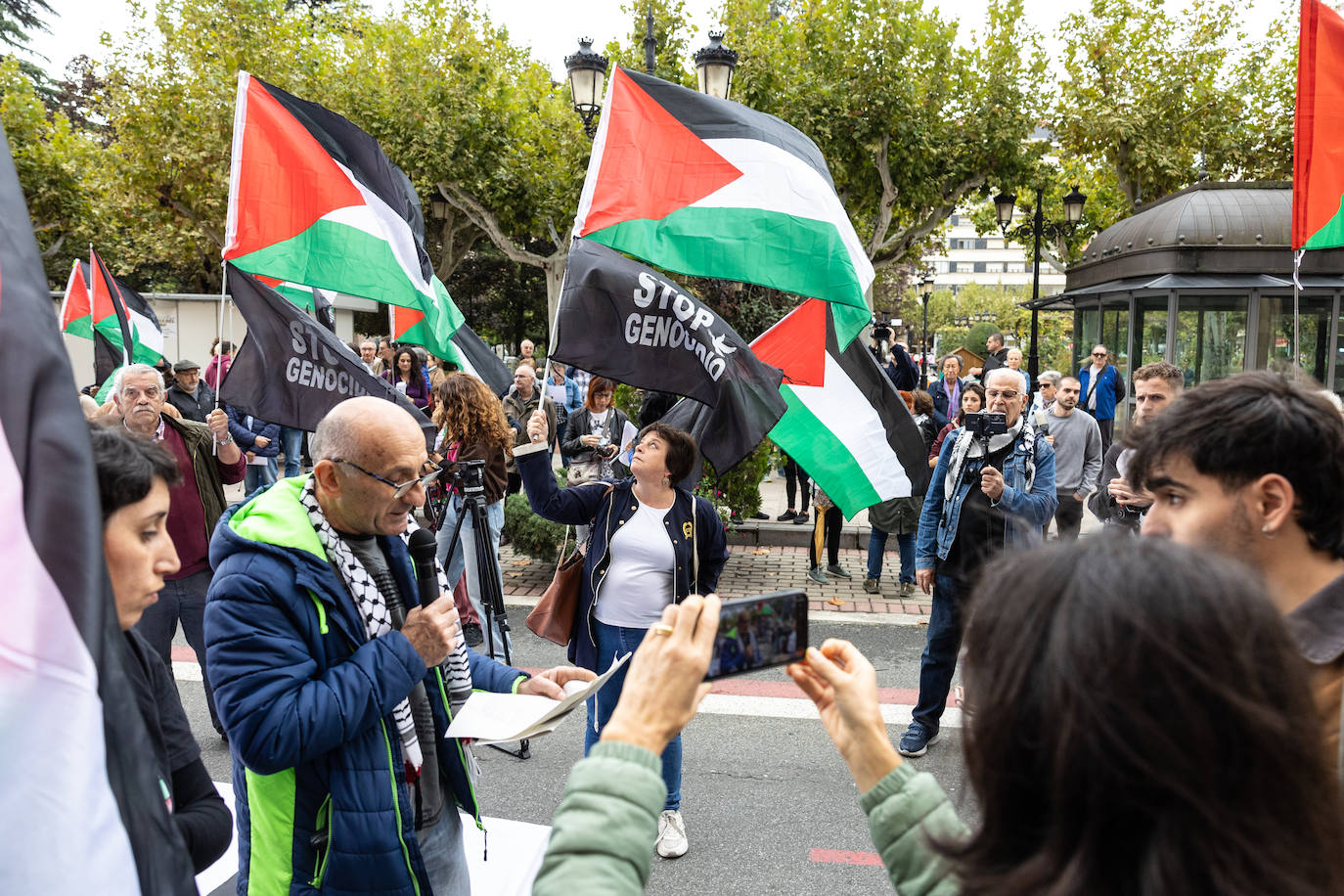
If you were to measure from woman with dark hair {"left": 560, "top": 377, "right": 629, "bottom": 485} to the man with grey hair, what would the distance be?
2877 mm

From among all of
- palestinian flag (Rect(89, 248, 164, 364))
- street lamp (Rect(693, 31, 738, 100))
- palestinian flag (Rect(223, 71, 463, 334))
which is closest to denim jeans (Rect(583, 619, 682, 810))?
palestinian flag (Rect(223, 71, 463, 334))

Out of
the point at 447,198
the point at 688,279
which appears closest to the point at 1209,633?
the point at 688,279

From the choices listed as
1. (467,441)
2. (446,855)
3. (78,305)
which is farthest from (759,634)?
(78,305)

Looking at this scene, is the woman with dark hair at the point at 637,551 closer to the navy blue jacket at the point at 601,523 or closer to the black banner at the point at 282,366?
the navy blue jacket at the point at 601,523

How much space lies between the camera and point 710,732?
16.9 feet

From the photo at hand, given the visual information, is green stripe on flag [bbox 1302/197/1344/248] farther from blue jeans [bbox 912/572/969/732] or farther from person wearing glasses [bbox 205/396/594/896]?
person wearing glasses [bbox 205/396/594/896]

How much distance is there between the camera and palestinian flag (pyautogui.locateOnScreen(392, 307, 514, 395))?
623cm

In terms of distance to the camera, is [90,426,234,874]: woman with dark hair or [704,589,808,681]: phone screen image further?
[90,426,234,874]: woman with dark hair

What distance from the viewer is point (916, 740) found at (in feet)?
16.1

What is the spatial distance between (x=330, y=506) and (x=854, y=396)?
12.5ft

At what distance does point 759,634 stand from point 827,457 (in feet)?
13.2

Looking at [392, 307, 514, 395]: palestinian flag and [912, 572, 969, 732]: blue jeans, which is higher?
[392, 307, 514, 395]: palestinian flag

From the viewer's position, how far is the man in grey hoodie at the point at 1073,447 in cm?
778

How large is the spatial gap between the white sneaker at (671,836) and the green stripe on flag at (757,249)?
2488mm
